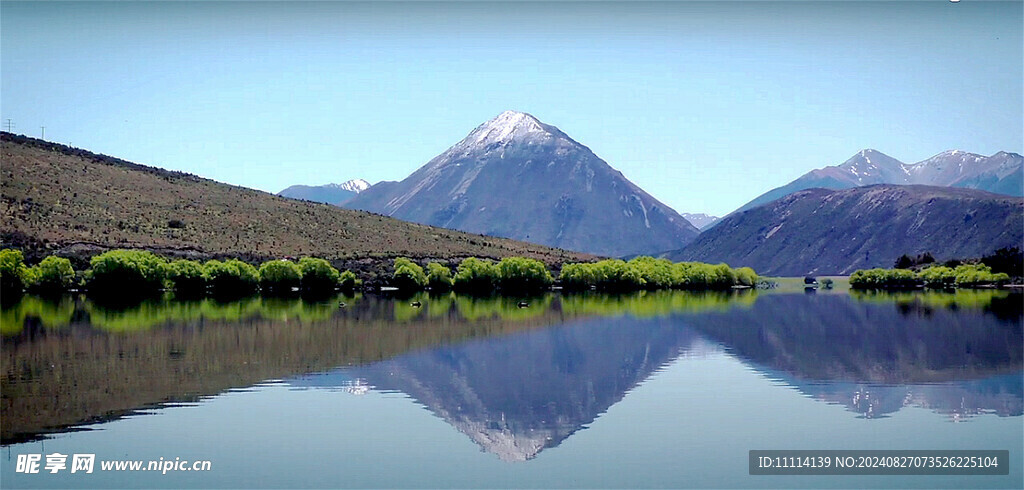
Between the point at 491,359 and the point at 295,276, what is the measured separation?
257 feet

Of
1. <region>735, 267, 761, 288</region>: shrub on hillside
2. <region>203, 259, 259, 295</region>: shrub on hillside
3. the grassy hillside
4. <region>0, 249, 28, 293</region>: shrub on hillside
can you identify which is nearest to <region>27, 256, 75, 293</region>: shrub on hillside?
<region>0, 249, 28, 293</region>: shrub on hillside

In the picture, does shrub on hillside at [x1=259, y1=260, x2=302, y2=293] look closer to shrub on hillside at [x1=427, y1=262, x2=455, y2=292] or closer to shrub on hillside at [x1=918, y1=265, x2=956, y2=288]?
shrub on hillside at [x1=427, y1=262, x2=455, y2=292]

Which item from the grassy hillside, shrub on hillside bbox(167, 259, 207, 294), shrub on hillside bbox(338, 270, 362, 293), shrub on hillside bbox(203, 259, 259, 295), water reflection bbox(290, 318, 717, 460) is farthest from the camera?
shrub on hillside bbox(338, 270, 362, 293)

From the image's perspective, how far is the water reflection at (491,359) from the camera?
31.2m

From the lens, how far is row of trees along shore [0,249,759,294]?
4114 inches

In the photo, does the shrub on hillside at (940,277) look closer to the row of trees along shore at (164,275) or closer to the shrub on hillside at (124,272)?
the row of trees along shore at (164,275)

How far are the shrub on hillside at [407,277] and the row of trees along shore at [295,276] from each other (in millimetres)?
126

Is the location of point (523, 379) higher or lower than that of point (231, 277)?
lower

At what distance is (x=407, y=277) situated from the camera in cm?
12725

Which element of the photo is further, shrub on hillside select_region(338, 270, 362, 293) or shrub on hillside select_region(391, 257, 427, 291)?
shrub on hillside select_region(391, 257, 427, 291)

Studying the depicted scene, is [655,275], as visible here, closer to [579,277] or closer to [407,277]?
[579,277]

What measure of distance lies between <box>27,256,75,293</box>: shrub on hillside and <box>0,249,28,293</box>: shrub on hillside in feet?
3.22

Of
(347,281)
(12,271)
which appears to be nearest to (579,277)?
(347,281)

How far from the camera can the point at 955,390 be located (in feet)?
113
